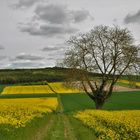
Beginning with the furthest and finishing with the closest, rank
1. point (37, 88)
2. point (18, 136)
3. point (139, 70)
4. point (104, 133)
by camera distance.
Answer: point (37, 88), point (139, 70), point (104, 133), point (18, 136)

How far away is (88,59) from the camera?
60938mm

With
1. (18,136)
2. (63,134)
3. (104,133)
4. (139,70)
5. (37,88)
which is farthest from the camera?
(37,88)

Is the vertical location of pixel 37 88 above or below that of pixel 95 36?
below

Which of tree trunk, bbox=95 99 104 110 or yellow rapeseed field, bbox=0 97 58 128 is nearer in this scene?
yellow rapeseed field, bbox=0 97 58 128

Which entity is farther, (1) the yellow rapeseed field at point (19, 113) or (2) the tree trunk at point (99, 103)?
(2) the tree trunk at point (99, 103)

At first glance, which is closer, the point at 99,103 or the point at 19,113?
the point at 19,113

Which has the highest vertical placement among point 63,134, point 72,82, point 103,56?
point 103,56

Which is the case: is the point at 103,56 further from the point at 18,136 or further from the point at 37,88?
the point at 37,88

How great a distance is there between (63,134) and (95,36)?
3784 cm

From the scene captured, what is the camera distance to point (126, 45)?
2341 inches

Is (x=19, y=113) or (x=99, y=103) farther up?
(x=99, y=103)

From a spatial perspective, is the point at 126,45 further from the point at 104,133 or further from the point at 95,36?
the point at 104,133

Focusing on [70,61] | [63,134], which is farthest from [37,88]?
[63,134]

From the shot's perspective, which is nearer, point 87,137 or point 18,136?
point 18,136
